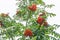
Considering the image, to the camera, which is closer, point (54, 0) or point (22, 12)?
point (22, 12)

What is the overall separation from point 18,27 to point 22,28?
4cm

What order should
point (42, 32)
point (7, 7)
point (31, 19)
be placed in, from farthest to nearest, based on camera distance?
point (7, 7), point (31, 19), point (42, 32)

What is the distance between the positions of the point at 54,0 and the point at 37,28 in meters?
1.50

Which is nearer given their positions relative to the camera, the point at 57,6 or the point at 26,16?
the point at 26,16

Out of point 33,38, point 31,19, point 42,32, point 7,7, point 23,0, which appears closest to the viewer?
point 33,38

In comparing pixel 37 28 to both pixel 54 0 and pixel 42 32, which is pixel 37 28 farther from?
pixel 54 0

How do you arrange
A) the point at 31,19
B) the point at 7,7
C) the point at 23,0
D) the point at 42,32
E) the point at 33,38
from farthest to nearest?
the point at 7,7 → the point at 23,0 → the point at 31,19 → the point at 42,32 → the point at 33,38

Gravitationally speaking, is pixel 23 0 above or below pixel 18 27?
above

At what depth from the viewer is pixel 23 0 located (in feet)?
8.38

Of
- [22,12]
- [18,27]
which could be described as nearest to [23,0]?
[22,12]

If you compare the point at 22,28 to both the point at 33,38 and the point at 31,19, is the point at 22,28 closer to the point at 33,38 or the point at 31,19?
the point at 31,19

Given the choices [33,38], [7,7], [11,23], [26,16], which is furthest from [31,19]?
[7,7]

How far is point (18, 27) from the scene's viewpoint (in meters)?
2.29

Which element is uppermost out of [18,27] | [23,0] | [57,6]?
[23,0]
